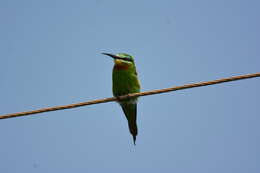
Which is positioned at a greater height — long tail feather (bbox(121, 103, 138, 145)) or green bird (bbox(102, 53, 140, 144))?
green bird (bbox(102, 53, 140, 144))

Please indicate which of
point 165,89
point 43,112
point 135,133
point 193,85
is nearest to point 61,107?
point 43,112

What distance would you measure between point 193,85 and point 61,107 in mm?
1253

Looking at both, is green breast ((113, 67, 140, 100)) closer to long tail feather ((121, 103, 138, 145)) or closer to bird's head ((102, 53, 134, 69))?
bird's head ((102, 53, 134, 69))

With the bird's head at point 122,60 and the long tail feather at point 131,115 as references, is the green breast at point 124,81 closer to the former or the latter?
the bird's head at point 122,60

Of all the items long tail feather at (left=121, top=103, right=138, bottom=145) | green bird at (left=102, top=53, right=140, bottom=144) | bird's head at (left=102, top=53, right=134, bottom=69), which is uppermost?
bird's head at (left=102, top=53, right=134, bottom=69)

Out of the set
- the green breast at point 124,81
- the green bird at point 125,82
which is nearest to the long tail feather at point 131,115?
the green bird at point 125,82

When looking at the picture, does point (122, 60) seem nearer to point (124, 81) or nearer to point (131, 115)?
point (124, 81)

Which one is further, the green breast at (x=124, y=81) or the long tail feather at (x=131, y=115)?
the green breast at (x=124, y=81)

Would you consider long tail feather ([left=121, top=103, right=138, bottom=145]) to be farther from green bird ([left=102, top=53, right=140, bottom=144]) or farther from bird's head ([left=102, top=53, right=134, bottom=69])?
bird's head ([left=102, top=53, right=134, bottom=69])

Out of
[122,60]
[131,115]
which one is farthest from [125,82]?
[131,115]

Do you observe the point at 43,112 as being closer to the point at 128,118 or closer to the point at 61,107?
the point at 61,107

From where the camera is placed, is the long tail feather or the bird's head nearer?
the long tail feather

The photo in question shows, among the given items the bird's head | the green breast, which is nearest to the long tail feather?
the green breast

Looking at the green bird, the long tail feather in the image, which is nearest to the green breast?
the green bird
